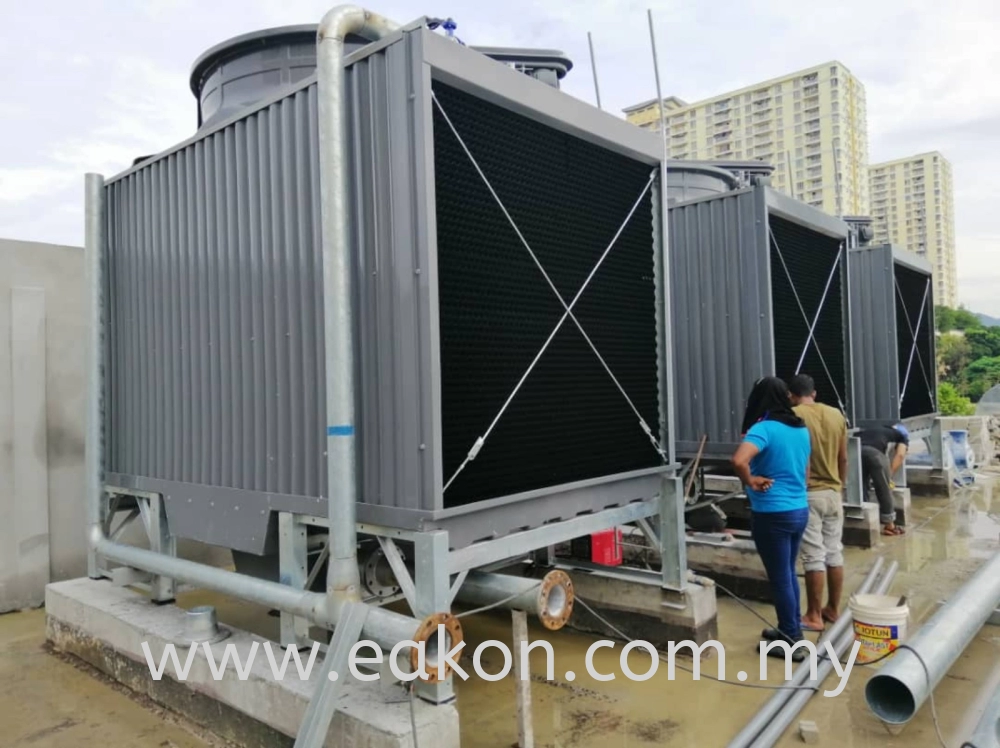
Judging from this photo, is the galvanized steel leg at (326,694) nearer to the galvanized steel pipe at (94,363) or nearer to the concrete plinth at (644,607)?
the concrete plinth at (644,607)

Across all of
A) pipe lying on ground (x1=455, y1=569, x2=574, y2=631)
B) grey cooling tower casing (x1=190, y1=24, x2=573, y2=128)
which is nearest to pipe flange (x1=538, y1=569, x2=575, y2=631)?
pipe lying on ground (x1=455, y1=569, x2=574, y2=631)

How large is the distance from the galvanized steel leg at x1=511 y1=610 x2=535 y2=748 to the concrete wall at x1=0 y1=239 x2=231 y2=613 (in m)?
5.21

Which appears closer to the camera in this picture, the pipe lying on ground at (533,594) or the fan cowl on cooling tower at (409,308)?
the pipe lying on ground at (533,594)

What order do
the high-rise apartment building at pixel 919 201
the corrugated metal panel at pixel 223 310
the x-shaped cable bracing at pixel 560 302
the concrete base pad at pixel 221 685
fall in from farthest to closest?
the high-rise apartment building at pixel 919 201 → the corrugated metal panel at pixel 223 310 → the x-shaped cable bracing at pixel 560 302 → the concrete base pad at pixel 221 685

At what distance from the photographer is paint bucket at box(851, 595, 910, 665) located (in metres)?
4.34

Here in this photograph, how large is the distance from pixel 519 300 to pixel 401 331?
0.82 m

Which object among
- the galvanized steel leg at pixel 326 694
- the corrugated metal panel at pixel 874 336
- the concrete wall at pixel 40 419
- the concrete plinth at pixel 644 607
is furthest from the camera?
the corrugated metal panel at pixel 874 336

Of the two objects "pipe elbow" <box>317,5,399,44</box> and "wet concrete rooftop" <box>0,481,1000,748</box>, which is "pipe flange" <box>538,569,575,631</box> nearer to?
"wet concrete rooftop" <box>0,481,1000,748</box>

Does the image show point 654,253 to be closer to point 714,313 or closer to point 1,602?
point 714,313

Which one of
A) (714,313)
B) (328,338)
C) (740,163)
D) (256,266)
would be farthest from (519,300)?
(740,163)

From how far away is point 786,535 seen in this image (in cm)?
475

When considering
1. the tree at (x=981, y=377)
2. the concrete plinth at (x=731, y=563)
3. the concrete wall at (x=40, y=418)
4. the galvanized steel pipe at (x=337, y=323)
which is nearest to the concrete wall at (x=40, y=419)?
the concrete wall at (x=40, y=418)

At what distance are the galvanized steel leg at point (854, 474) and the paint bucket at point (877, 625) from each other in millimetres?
3727

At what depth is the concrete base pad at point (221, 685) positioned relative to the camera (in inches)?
127
